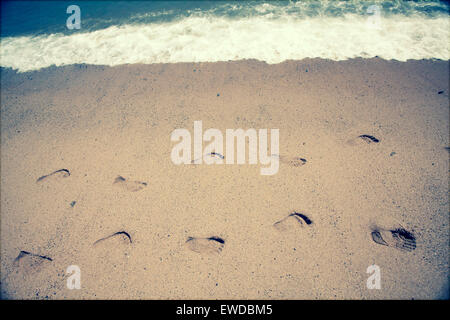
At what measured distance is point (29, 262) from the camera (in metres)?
3.20

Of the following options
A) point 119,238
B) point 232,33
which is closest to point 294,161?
point 119,238

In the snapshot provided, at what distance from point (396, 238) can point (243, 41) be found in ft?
19.8

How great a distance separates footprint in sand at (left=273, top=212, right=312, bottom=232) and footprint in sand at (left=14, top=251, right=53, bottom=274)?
3.49m

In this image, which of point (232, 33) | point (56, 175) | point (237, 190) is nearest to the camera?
point (237, 190)

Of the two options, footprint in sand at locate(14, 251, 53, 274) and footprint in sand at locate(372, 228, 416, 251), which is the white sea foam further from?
footprint in sand at locate(14, 251, 53, 274)

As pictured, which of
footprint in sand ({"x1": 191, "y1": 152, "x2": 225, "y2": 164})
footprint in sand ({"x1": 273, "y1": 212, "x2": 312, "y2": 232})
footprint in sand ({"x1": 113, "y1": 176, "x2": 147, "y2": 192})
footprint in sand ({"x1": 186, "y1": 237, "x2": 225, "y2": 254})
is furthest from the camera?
footprint in sand ({"x1": 191, "y1": 152, "x2": 225, "y2": 164})

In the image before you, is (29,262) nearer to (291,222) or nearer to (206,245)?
(206,245)

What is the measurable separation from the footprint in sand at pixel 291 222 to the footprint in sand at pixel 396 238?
3.09ft

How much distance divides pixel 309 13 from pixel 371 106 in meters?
4.61

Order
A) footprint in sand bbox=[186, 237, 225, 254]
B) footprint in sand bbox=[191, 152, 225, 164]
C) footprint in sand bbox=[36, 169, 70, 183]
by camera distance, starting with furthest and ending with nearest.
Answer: footprint in sand bbox=[36, 169, 70, 183] < footprint in sand bbox=[191, 152, 225, 164] < footprint in sand bbox=[186, 237, 225, 254]

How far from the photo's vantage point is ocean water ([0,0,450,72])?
5855 millimetres

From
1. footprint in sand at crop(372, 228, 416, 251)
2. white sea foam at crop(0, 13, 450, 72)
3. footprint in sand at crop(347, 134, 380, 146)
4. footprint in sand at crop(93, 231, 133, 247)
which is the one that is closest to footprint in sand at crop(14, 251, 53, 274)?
footprint in sand at crop(93, 231, 133, 247)
